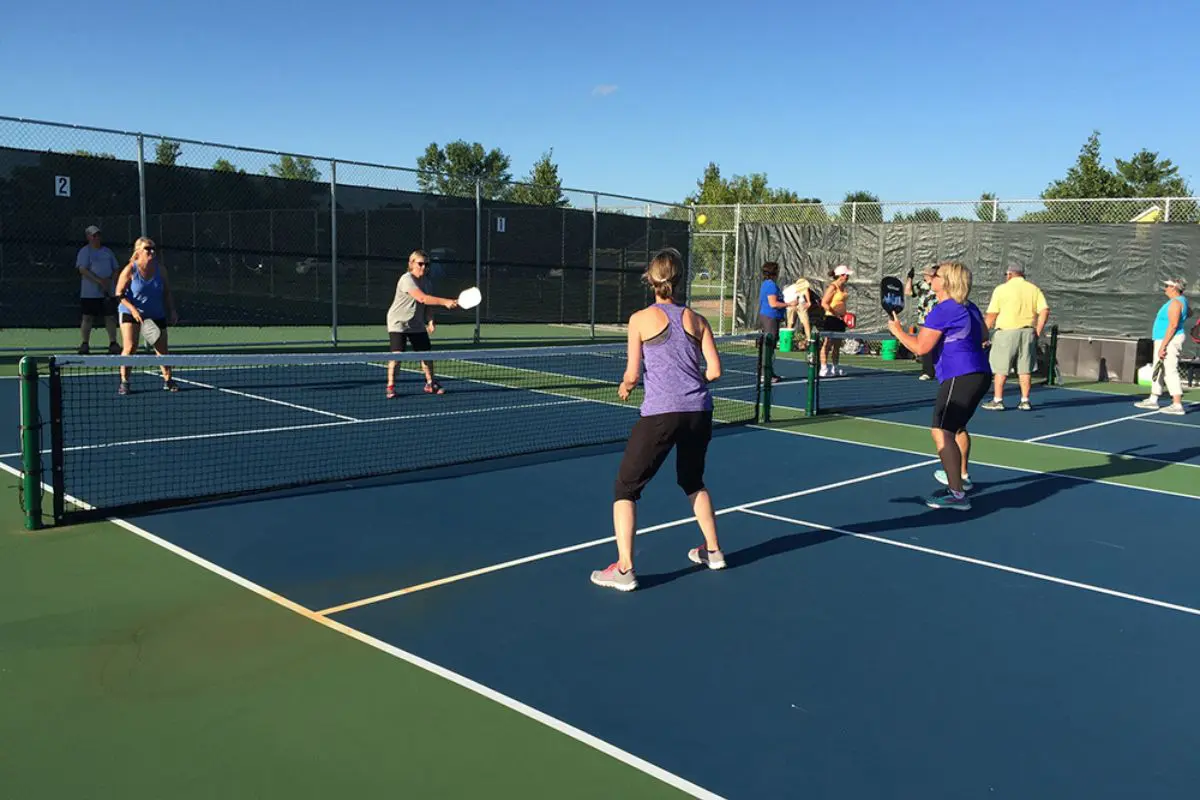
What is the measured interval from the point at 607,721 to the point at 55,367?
15.0 ft

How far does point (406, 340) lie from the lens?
12430 millimetres

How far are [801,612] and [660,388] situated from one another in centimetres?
140

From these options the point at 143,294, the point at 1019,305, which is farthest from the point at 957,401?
the point at 143,294

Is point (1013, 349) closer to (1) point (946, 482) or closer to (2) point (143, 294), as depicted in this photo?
(1) point (946, 482)

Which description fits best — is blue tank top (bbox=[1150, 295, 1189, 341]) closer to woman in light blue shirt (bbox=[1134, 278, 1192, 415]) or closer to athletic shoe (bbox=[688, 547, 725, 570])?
woman in light blue shirt (bbox=[1134, 278, 1192, 415])

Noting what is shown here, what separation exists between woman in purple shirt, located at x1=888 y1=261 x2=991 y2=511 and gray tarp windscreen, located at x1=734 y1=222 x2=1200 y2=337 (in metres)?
13.3

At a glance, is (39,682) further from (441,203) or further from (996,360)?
(441,203)

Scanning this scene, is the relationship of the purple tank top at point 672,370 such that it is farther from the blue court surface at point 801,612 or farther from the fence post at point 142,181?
the fence post at point 142,181

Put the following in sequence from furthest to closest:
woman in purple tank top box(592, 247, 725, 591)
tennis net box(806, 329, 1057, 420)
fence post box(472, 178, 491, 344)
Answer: fence post box(472, 178, 491, 344) < tennis net box(806, 329, 1057, 420) < woman in purple tank top box(592, 247, 725, 591)

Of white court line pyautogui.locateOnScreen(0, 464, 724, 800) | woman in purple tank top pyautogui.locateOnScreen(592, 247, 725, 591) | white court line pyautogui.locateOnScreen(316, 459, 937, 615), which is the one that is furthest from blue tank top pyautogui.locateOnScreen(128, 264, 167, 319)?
woman in purple tank top pyautogui.locateOnScreen(592, 247, 725, 591)

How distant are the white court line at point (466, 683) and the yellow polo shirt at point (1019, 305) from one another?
11.0 m

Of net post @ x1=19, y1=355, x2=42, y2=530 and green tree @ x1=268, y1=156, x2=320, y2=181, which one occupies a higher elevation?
green tree @ x1=268, y1=156, x2=320, y2=181

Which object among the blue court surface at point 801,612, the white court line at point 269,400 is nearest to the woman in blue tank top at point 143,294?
the white court line at point 269,400

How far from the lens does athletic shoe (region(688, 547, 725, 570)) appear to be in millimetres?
5941
